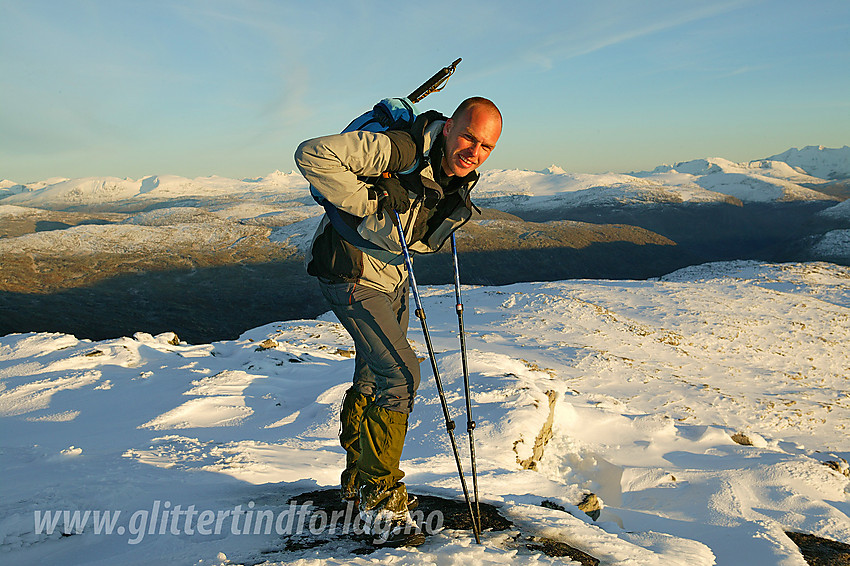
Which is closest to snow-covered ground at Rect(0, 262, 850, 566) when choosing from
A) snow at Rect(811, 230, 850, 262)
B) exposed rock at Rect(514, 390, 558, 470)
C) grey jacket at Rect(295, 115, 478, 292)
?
exposed rock at Rect(514, 390, 558, 470)

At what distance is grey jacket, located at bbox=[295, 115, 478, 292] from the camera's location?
2596 mm

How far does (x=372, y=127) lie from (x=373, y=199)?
508 mm

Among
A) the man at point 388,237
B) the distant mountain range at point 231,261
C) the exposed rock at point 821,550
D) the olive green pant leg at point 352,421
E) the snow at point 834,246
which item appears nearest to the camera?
the man at point 388,237

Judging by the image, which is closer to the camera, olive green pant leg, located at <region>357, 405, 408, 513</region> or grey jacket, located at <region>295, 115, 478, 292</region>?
grey jacket, located at <region>295, 115, 478, 292</region>

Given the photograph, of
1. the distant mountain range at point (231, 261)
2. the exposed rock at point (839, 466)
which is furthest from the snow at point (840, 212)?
the exposed rock at point (839, 466)

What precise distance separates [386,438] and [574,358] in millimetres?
11821

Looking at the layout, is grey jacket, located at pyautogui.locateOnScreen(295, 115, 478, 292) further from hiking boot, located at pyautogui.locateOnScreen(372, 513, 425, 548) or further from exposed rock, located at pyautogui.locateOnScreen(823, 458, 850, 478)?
exposed rock, located at pyautogui.locateOnScreen(823, 458, 850, 478)

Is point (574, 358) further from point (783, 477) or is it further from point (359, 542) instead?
point (359, 542)

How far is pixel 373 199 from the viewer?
287cm

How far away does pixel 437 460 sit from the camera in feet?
16.8

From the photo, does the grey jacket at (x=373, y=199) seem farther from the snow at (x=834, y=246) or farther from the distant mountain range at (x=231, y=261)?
the snow at (x=834, y=246)

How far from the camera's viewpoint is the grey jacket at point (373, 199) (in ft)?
8.52

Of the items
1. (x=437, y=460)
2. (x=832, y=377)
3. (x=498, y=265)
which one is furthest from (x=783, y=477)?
(x=498, y=265)

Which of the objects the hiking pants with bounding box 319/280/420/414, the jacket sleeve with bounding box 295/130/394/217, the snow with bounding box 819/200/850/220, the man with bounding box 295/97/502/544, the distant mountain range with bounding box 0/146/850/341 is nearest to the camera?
the jacket sleeve with bounding box 295/130/394/217
